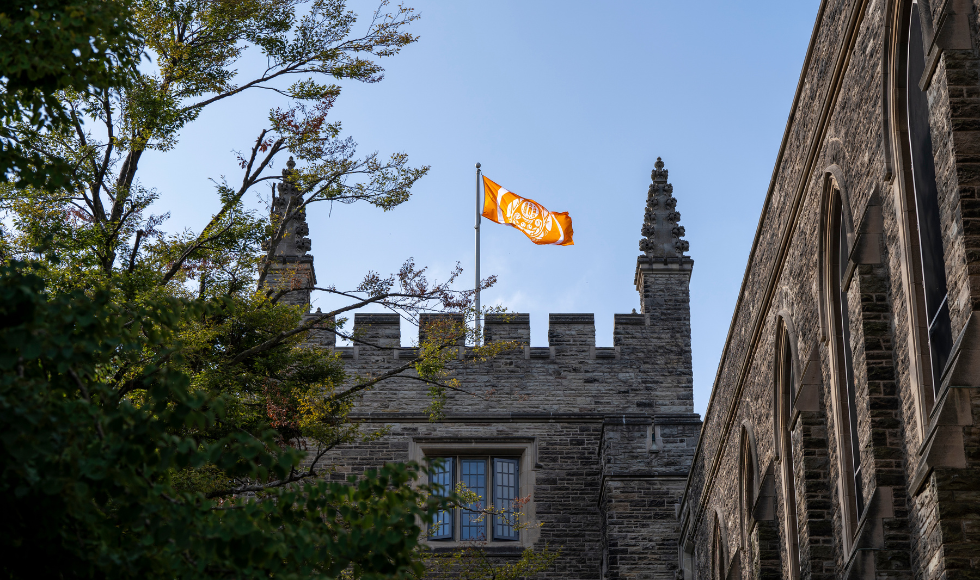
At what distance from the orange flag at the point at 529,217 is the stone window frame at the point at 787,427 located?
1591 centimetres

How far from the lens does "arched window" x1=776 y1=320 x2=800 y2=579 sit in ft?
39.9

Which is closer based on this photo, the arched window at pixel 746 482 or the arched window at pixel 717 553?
the arched window at pixel 746 482

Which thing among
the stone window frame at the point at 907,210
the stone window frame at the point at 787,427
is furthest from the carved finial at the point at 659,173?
the stone window frame at the point at 907,210

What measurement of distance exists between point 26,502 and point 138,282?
621 centimetres

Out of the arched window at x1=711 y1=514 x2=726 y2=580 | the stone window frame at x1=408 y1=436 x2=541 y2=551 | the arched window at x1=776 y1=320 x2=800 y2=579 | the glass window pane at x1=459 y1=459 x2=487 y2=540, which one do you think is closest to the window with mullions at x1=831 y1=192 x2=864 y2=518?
the arched window at x1=776 y1=320 x2=800 y2=579

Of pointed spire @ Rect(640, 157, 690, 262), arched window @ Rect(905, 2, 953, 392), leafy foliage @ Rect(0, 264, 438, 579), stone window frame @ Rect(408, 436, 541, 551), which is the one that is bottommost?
leafy foliage @ Rect(0, 264, 438, 579)

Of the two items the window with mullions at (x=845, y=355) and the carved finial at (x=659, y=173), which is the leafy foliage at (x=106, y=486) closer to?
the window with mullions at (x=845, y=355)

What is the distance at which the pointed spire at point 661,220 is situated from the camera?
81.5ft

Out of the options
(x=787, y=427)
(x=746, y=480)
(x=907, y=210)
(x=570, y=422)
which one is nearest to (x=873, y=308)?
(x=907, y=210)

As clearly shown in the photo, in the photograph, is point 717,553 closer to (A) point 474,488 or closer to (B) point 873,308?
(A) point 474,488

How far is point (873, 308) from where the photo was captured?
8.98 meters

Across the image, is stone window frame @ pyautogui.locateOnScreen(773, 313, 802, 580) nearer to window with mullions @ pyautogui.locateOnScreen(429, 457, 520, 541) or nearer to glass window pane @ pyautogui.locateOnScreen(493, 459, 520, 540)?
window with mullions @ pyautogui.locateOnScreen(429, 457, 520, 541)

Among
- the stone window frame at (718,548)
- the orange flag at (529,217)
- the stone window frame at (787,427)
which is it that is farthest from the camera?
the orange flag at (529,217)

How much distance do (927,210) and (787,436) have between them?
506 centimetres
